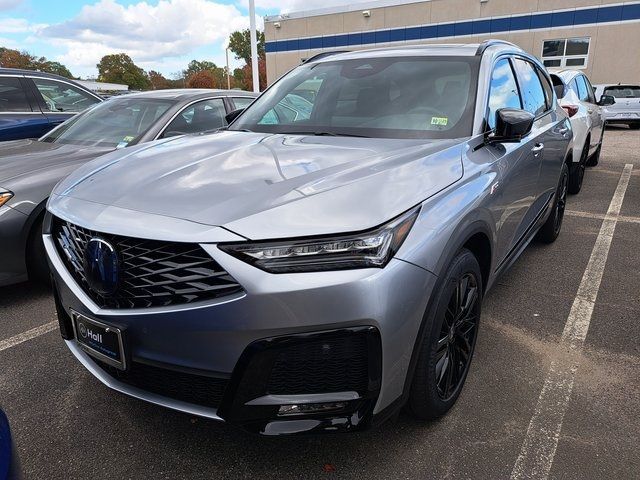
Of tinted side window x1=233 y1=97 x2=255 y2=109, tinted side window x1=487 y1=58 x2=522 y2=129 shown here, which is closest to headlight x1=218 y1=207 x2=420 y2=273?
tinted side window x1=487 y1=58 x2=522 y2=129

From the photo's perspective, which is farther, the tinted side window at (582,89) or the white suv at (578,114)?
the tinted side window at (582,89)

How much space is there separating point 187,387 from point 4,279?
2.39 meters

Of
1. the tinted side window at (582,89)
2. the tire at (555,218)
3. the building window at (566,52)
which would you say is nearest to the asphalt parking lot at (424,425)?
the tire at (555,218)

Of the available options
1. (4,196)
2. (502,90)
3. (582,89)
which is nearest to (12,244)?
(4,196)

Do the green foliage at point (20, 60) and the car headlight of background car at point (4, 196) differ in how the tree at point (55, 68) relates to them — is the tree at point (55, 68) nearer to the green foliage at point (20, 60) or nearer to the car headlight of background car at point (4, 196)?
the green foliage at point (20, 60)

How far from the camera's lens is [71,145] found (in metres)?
4.41

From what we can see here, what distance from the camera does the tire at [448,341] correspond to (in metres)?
1.97

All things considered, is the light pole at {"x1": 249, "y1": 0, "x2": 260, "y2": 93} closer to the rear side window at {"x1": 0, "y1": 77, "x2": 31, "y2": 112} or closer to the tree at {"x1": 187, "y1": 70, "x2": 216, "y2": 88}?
the rear side window at {"x1": 0, "y1": 77, "x2": 31, "y2": 112}

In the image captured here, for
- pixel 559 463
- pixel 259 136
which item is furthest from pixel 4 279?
pixel 559 463

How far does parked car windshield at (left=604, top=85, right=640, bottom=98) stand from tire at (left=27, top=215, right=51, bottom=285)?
18.5 metres

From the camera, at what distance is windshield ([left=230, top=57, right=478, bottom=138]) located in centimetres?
276

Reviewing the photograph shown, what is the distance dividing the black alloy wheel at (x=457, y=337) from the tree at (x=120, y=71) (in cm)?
9506

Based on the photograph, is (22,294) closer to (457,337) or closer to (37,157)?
(37,157)

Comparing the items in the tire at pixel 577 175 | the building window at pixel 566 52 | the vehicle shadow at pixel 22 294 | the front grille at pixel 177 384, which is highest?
the building window at pixel 566 52
